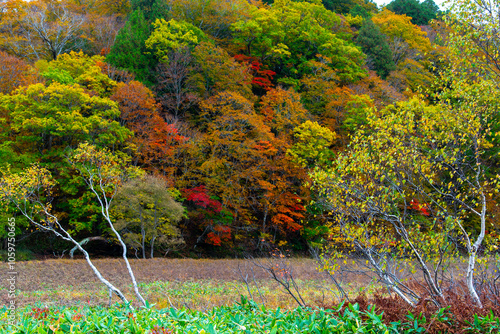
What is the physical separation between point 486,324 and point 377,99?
30646 mm

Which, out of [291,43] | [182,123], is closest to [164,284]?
[182,123]

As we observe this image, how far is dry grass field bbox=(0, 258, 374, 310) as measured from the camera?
9859 mm

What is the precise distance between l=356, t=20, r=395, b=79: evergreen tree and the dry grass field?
2762cm

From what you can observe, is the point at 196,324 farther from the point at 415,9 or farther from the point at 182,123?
the point at 415,9

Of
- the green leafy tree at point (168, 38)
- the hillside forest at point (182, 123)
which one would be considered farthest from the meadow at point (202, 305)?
the green leafy tree at point (168, 38)

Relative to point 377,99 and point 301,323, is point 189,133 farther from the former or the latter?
point 301,323

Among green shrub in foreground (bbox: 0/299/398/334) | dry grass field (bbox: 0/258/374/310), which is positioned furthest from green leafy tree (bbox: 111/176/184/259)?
green shrub in foreground (bbox: 0/299/398/334)

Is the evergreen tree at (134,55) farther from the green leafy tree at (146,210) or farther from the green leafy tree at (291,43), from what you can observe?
the green leafy tree at (146,210)

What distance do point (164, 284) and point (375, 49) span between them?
35.1 meters

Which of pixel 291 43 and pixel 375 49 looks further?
pixel 375 49

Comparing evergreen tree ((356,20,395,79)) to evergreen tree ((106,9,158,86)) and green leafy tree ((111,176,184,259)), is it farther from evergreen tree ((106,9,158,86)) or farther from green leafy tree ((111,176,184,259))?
green leafy tree ((111,176,184,259))

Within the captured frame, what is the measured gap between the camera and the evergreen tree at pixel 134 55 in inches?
1044

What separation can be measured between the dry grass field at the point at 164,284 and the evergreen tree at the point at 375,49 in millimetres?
27624

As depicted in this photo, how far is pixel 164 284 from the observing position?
13062 millimetres
